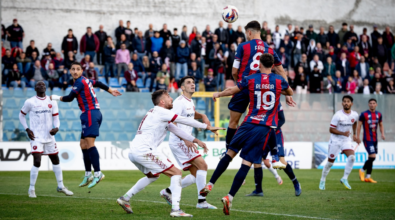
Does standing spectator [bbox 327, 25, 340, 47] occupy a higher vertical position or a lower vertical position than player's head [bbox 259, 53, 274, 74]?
higher

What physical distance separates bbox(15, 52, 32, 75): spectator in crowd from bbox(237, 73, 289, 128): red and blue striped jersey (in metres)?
16.8

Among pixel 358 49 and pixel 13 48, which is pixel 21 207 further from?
Result: pixel 358 49

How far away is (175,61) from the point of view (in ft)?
82.4

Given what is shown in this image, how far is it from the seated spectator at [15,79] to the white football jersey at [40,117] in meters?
11.3

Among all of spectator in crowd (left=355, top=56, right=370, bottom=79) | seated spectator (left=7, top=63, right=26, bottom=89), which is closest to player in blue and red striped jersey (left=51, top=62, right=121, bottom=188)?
seated spectator (left=7, top=63, right=26, bottom=89)

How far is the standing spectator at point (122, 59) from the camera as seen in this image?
2424 centimetres

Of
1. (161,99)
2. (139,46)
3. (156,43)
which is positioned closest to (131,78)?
(139,46)

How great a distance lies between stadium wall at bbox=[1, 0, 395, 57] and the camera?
2781 centimetres

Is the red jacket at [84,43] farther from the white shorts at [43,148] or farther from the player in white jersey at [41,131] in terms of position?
the white shorts at [43,148]

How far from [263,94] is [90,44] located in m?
18.4

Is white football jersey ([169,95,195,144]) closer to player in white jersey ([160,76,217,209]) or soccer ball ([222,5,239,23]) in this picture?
player in white jersey ([160,76,217,209])

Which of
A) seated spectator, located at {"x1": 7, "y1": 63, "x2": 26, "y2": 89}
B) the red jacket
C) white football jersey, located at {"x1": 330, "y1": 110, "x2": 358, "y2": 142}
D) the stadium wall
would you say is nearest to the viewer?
white football jersey, located at {"x1": 330, "y1": 110, "x2": 358, "y2": 142}

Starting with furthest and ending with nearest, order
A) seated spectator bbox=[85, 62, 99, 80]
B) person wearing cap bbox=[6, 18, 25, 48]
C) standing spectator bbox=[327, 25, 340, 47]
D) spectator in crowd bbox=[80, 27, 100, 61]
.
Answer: standing spectator bbox=[327, 25, 340, 47], spectator in crowd bbox=[80, 27, 100, 61], person wearing cap bbox=[6, 18, 25, 48], seated spectator bbox=[85, 62, 99, 80]

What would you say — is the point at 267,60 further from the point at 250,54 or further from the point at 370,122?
the point at 370,122
